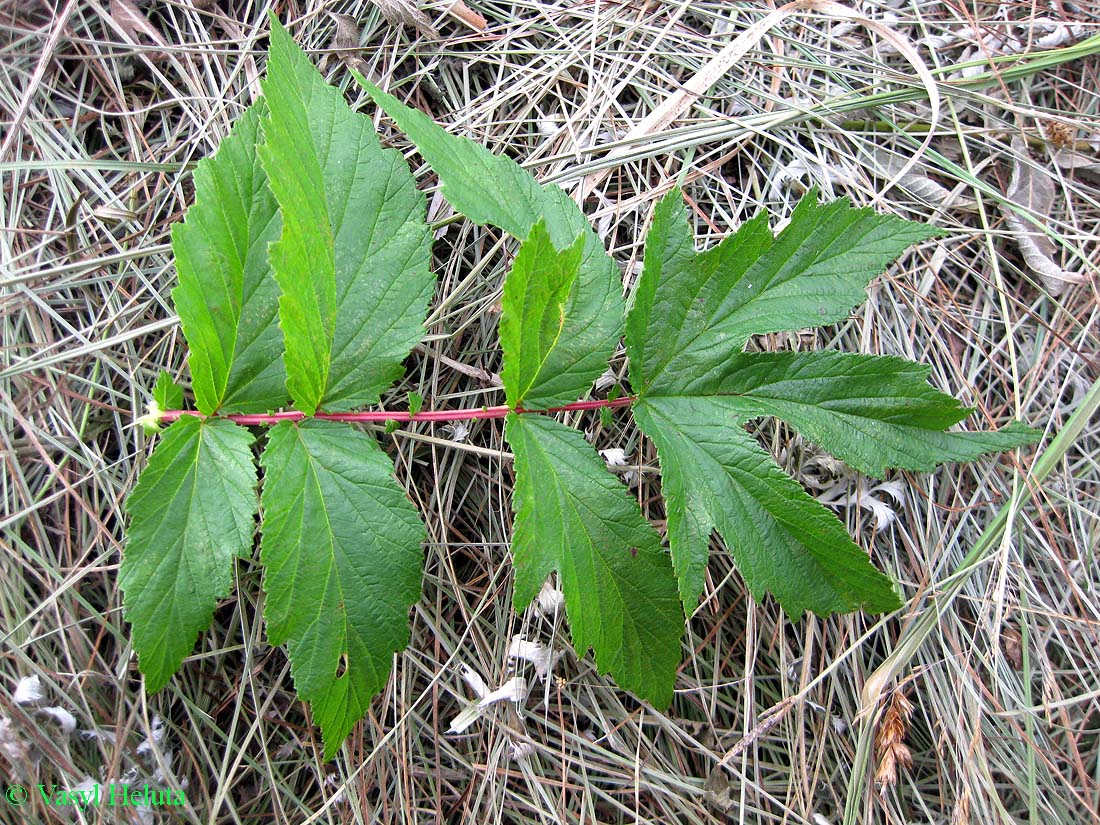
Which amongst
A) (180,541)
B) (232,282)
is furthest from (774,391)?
(180,541)

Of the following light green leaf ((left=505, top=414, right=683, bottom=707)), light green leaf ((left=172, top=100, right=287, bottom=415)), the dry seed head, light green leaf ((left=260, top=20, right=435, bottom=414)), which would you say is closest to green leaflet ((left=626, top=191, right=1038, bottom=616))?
light green leaf ((left=505, top=414, right=683, bottom=707))

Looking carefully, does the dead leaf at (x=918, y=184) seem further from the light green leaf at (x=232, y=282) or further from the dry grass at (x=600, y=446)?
the light green leaf at (x=232, y=282)

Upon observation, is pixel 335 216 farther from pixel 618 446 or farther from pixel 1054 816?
pixel 1054 816

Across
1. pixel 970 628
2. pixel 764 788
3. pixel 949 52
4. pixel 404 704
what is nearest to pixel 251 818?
pixel 404 704

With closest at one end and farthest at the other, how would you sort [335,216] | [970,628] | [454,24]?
1. [335,216]
2. [970,628]
3. [454,24]

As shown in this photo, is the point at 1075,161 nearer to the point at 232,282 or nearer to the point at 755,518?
the point at 755,518

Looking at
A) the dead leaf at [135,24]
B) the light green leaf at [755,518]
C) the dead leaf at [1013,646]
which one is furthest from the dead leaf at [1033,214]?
the dead leaf at [135,24]
